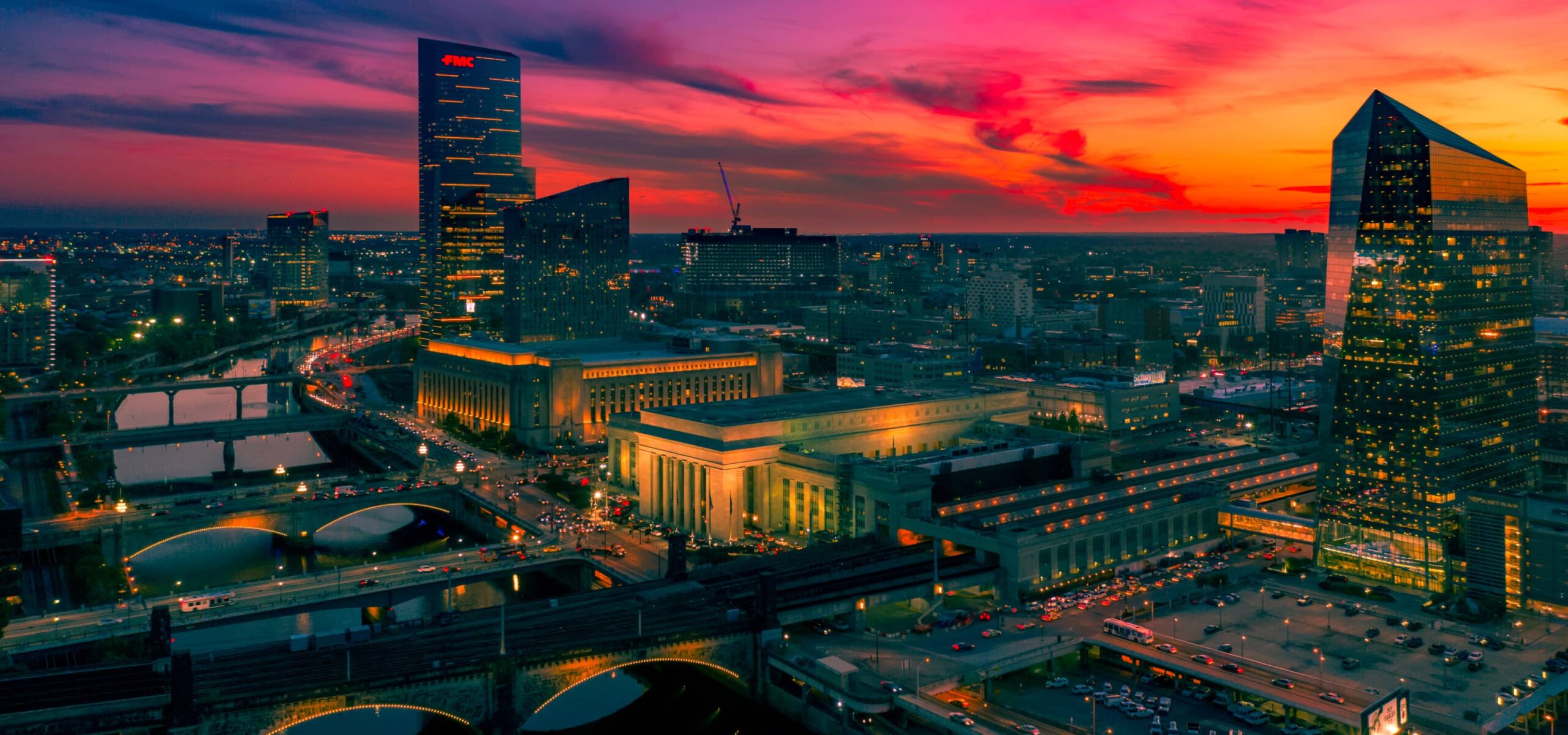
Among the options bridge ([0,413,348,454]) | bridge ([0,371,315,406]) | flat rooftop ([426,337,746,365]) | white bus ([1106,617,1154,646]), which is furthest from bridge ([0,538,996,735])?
bridge ([0,371,315,406])

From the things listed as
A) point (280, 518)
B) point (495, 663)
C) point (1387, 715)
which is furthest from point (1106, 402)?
point (495, 663)

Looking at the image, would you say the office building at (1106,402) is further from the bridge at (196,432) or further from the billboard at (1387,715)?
the bridge at (196,432)

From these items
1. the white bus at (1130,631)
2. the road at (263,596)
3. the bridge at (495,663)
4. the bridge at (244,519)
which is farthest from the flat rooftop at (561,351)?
the white bus at (1130,631)

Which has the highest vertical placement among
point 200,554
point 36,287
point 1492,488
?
point 36,287

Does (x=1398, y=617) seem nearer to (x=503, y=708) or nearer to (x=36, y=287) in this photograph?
(x=503, y=708)

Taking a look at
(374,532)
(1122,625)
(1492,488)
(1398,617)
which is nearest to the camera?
(1122,625)

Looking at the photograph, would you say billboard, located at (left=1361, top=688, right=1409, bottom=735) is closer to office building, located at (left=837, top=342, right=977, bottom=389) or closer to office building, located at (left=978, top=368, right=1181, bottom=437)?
office building, located at (left=978, top=368, right=1181, bottom=437)

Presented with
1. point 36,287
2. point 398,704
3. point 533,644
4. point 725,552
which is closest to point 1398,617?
point 725,552

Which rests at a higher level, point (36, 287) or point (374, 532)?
point (36, 287)
